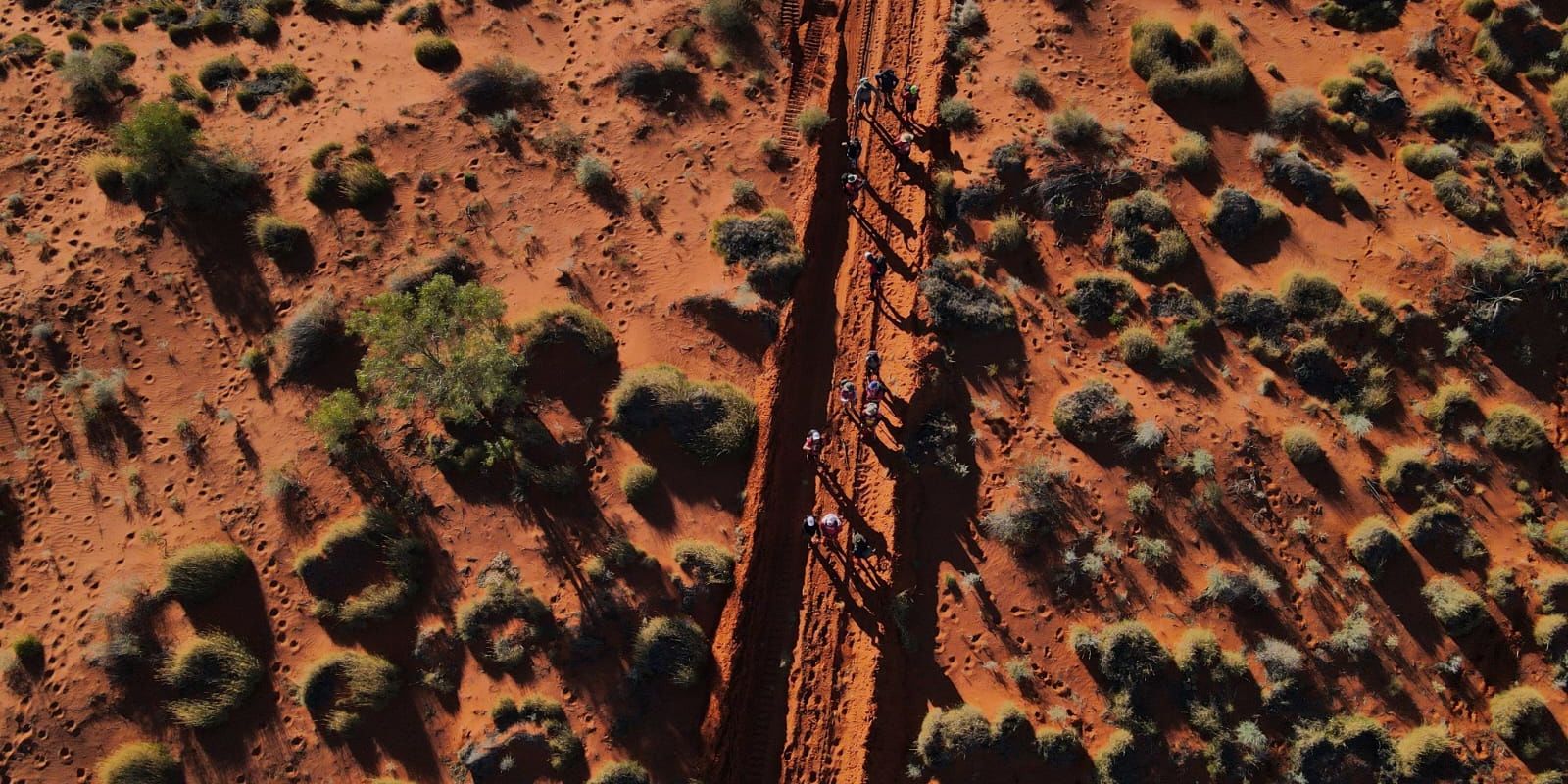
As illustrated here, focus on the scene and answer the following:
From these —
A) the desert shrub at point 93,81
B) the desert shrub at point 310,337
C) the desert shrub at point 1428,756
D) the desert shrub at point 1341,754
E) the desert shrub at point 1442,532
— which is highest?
the desert shrub at point 93,81

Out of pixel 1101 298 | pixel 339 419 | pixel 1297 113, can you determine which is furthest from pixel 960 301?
pixel 339 419

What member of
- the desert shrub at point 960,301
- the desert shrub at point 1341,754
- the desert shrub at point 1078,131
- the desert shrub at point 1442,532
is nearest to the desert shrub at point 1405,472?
the desert shrub at point 1442,532

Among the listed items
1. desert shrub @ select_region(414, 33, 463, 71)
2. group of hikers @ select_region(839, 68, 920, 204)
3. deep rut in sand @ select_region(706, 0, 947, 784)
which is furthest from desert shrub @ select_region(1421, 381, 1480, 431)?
desert shrub @ select_region(414, 33, 463, 71)

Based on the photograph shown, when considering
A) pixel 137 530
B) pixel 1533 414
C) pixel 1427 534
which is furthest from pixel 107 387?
pixel 1533 414

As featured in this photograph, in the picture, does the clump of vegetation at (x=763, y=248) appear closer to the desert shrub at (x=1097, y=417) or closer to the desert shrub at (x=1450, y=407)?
the desert shrub at (x=1097, y=417)

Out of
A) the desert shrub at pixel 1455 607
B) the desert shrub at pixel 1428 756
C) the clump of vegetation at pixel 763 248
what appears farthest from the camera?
the clump of vegetation at pixel 763 248

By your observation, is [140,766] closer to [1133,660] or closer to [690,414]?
[690,414]
